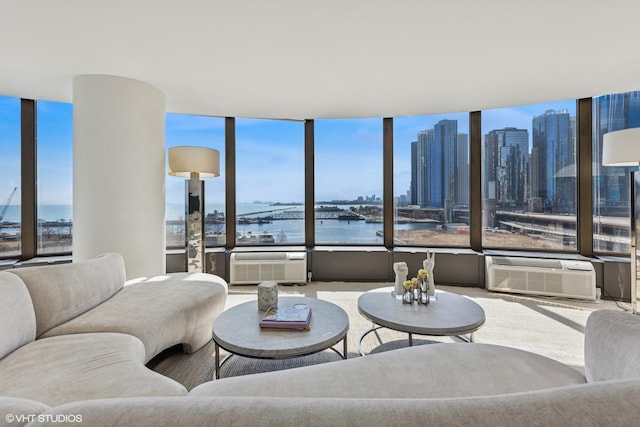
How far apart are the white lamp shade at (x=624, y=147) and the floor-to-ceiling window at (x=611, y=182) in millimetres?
946

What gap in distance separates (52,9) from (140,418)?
278 centimetres

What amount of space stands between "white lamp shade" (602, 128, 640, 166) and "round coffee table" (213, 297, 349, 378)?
311cm

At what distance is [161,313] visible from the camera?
74.0 inches

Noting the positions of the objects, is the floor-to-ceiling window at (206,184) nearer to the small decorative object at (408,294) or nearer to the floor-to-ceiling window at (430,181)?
the floor-to-ceiling window at (430,181)

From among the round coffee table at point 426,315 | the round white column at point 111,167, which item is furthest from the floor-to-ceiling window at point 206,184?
the round coffee table at point 426,315

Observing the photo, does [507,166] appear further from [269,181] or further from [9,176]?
[9,176]

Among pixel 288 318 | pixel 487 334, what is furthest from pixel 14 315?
pixel 487 334

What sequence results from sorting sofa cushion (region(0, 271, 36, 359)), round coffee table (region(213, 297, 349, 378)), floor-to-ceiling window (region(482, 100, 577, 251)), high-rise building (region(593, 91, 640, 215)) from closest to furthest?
sofa cushion (region(0, 271, 36, 359)), round coffee table (region(213, 297, 349, 378)), high-rise building (region(593, 91, 640, 215)), floor-to-ceiling window (region(482, 100, 577, 251))

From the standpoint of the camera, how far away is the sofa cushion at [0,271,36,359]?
4.50 feet

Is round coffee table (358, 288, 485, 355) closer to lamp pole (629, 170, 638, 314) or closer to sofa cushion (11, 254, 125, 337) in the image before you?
sofa cushion (11, 254, 125, 337)

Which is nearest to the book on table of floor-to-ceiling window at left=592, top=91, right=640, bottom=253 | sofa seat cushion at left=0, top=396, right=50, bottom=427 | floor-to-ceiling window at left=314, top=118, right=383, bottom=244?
sofa seat cushion at left=0, top=396, right=50, bottom=427

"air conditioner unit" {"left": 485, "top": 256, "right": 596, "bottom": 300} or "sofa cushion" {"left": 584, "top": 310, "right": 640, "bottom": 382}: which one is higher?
"sofa cushion" {"left": 584, "top": 310, "right": 640, "bottom": 382}

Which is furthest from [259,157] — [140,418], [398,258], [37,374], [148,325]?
[140,418]

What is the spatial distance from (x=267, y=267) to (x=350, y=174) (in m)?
1.95
